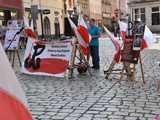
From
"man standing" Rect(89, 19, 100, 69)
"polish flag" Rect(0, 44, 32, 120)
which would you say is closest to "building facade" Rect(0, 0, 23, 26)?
"man standing" Rect(89, 19, 100, 69)

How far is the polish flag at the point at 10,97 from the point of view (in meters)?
2.45

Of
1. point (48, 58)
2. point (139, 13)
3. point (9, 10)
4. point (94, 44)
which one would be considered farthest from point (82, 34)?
point (139, 13)

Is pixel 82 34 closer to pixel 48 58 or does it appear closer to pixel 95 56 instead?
pixel 48 58

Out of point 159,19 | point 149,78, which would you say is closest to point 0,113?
point 149,78

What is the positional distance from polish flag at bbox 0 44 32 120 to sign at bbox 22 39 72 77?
9.75m

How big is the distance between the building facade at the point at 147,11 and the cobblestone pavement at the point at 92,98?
4846cm

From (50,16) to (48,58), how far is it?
128 feet

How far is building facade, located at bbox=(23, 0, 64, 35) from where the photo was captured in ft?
152

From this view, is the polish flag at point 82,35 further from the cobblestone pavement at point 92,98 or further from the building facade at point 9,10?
the building facade at point 9,10

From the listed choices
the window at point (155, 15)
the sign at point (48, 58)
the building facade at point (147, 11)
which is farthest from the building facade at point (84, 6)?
the sign at point (48, 58)

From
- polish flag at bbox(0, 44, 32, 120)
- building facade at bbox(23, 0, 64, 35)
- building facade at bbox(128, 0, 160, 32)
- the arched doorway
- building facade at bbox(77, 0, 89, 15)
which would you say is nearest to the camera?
polish flag at bbox(0, 44, 32, 120)

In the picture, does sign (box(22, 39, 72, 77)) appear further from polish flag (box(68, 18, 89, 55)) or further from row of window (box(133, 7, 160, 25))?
row of window (box(133, 7, 160, 25))

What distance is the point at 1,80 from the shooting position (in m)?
2.50

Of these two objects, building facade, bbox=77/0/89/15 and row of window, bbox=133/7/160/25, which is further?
building facade, bbox=77/0/89/15
